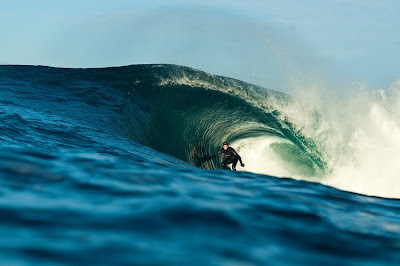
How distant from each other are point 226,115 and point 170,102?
2356mm

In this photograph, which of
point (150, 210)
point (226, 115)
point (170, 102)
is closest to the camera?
point (150, 210)

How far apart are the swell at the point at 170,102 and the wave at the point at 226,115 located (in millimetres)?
34

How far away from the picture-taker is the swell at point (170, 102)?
15086mm

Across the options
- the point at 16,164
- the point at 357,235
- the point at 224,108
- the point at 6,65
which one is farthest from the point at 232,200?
the point at 6,65

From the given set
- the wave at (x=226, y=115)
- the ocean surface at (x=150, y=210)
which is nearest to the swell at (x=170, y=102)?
the wave at (x=226, y=115)

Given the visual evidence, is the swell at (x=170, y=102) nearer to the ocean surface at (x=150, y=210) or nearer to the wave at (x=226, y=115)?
the wave at (x=226, y=115)

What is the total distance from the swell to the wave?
0.03m

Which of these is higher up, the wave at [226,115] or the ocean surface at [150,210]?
the wave at [226,115]

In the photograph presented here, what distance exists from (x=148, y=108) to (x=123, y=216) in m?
12.4

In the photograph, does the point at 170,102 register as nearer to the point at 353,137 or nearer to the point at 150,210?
the point at 353,137

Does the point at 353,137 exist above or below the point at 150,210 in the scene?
above

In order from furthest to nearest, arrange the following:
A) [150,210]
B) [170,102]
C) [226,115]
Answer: [226,115] → [170,102] → [150,210]

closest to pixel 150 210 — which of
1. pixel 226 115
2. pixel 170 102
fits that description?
pixel 170 102

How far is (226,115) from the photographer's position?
18.0 meters
